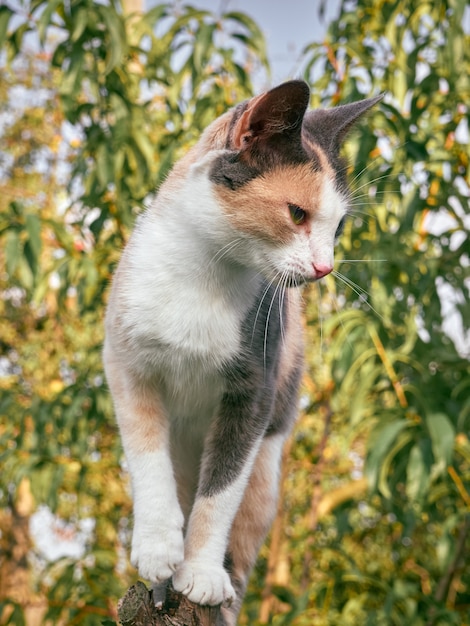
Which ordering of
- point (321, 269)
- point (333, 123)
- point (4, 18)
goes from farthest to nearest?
point (4, 18)
point (333, 123)
point (321, 269)

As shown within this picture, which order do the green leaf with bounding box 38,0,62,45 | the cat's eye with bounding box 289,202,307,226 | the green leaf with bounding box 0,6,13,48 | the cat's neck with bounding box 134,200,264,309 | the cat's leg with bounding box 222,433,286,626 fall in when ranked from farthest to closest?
the green leaf with bounding box 0,6,13,48 < the green leaf with bounding box 38,0,62,45 < the cat's leg with bounding box 222,433,286,626 < the cat's neck with bounding box 134,200,264,309 < the cat's eye with bounding box 289,202,307,226

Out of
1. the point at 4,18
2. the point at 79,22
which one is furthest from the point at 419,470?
the point at 4,18

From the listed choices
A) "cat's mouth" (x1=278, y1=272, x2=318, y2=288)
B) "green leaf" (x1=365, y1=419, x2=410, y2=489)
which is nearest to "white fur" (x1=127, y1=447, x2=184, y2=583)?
"cat's mouth" (x1=278, y1=272, x2=318, y2=288)

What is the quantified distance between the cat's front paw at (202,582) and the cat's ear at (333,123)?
971mm

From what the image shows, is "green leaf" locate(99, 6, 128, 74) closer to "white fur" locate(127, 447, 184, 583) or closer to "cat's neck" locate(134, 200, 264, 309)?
"cat's neck" locate(134, 200, 264, 309)

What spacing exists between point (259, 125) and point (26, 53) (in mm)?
6706

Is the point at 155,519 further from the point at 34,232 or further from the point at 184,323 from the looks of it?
the point at 34,232

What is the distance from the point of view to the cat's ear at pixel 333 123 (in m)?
1.91

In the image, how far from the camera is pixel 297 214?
171 cm

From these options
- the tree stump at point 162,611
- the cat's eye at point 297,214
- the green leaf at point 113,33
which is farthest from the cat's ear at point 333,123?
the green leaf at point 113,33

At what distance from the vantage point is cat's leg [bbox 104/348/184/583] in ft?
5.83

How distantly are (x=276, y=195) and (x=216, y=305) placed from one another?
0.29 meters

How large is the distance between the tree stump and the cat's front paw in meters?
0.02

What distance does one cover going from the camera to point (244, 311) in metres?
1.88
